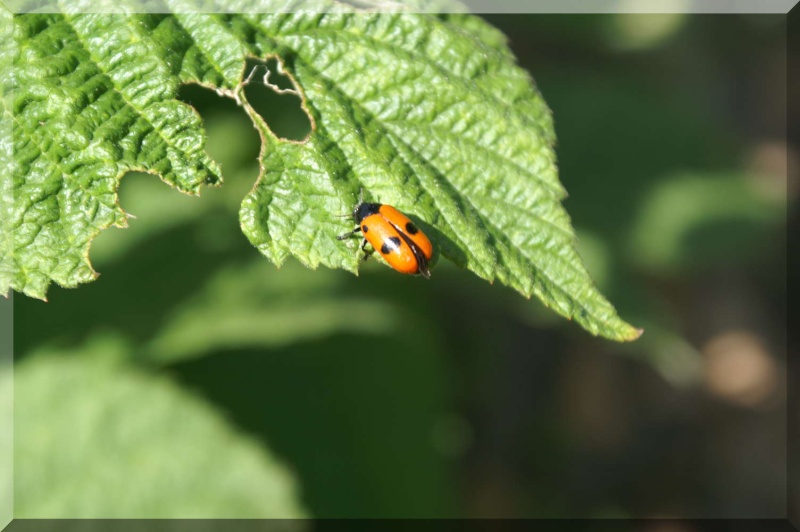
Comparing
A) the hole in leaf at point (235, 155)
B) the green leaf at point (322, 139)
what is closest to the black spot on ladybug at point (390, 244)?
the green leaf at point (322, 139)

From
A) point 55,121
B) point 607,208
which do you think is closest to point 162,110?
point 55,121

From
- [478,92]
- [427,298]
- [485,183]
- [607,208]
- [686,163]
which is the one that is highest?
[478,92]

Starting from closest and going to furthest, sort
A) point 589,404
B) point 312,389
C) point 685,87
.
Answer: point 312,389 → point 685,87 → point 589,404

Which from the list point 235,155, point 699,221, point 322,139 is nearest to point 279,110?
point 235,155

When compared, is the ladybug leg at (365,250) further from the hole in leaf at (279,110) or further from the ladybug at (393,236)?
the hole in leaf at (279,110)

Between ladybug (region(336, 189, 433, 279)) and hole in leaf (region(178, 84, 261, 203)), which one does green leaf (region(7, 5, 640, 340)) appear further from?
hole in leaf (region(178, 84, 261, 203))

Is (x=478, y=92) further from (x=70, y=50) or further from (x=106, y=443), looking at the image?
(x=106, y=443)

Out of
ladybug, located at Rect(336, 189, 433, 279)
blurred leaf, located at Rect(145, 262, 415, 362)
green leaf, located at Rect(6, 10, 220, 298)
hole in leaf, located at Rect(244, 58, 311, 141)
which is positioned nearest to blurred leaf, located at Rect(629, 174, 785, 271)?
blurred leaf, located at Rect(145, 262, 415, 362)

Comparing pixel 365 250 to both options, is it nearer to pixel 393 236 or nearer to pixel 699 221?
pixel 393 236
